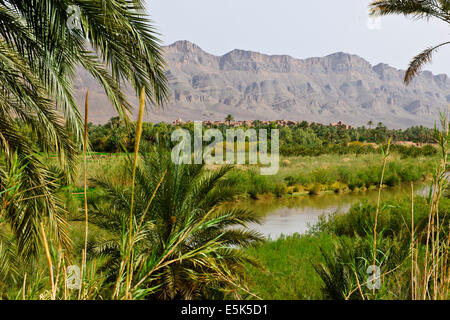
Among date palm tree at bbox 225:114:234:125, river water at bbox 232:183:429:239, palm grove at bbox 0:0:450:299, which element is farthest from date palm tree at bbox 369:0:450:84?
date palm tree at bbox 225:114:234:125

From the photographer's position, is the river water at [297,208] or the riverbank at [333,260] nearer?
the riverbank at [333,260]

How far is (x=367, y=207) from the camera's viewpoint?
37.3 ft

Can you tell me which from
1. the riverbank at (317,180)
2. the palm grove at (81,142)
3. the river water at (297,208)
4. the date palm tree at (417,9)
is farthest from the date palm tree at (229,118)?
the palm grove at (81,142)

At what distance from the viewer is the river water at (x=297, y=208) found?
44.5ft

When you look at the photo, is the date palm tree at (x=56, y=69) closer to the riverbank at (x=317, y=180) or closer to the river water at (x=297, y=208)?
the river water at (x=297, y=208)

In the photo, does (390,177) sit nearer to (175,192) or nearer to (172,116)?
(175,192)

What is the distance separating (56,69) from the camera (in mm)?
4914

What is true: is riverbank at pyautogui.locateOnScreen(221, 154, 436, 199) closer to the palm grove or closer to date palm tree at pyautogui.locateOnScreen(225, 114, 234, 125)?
the palm grove

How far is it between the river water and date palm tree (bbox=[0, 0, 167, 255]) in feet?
26.9

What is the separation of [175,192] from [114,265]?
1.34 m

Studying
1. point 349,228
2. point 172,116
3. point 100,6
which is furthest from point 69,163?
point 172,116

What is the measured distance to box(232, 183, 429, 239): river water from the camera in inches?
534

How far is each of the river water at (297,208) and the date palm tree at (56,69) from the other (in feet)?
26.9

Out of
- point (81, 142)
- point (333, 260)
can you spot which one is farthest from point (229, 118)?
point (81, 142)
